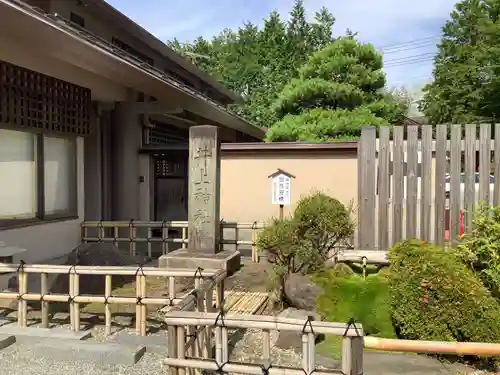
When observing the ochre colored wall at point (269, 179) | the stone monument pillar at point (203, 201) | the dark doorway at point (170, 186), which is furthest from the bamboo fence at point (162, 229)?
the dark doorway at point (170, 186)

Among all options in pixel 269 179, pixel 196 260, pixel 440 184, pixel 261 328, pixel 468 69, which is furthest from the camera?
pixel 468 69

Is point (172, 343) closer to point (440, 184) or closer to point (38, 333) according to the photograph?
point (38, 333)

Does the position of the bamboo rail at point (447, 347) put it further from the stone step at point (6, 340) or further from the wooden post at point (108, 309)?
the stone step at point (6, 340)

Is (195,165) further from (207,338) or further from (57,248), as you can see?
(207,338)

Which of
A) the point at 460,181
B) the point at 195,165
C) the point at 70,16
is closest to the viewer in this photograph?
the point at 460,181

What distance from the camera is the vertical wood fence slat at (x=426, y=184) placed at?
22.9 ft

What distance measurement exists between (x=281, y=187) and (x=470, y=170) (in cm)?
399

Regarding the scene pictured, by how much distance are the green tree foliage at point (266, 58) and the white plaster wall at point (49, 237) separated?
20170mm

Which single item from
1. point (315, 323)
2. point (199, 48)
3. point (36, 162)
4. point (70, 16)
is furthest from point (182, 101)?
point (199, 48)

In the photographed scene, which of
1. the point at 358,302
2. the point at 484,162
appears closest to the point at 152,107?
the point at 484,162

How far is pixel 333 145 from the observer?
11.9 metres

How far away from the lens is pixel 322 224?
669 centimetres

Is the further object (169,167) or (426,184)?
(169,167)

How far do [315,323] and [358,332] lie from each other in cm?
29
